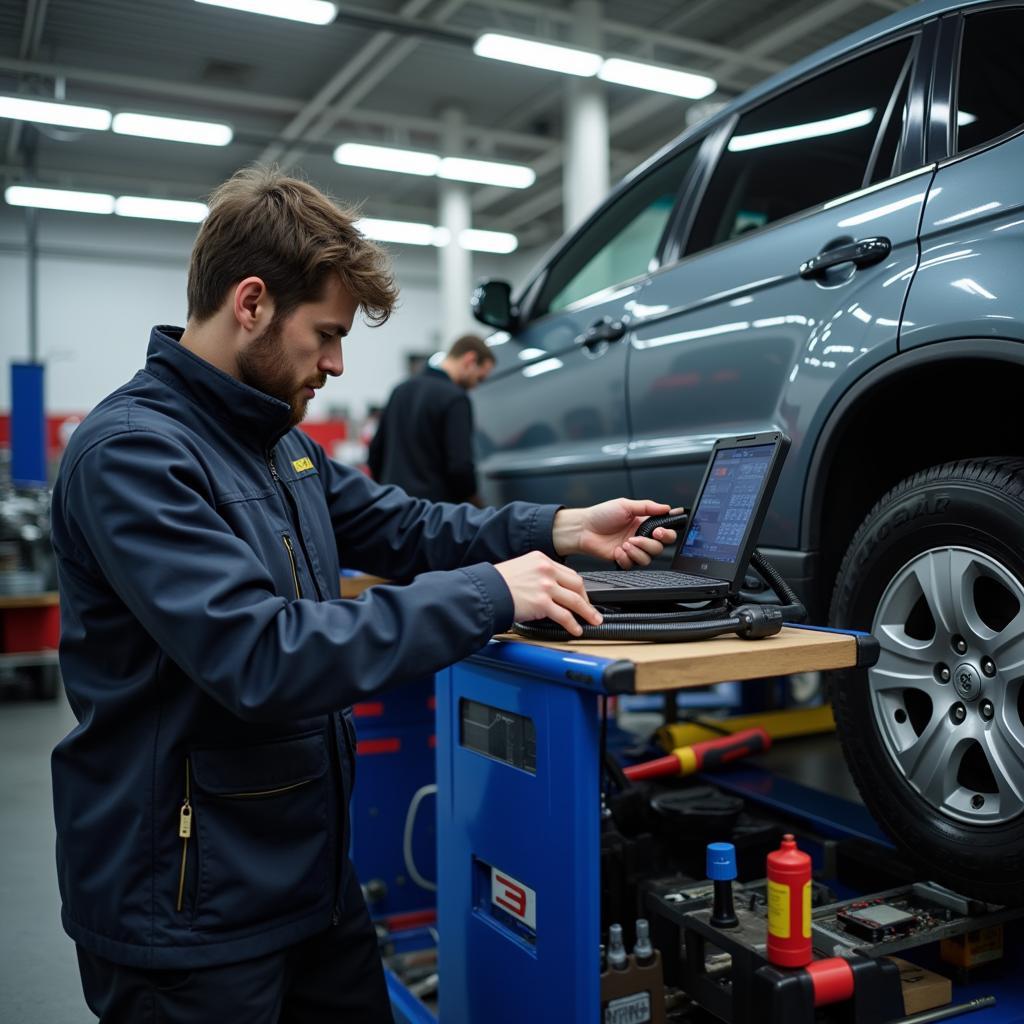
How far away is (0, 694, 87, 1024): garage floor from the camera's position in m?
2.07

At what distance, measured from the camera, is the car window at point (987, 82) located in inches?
68.0

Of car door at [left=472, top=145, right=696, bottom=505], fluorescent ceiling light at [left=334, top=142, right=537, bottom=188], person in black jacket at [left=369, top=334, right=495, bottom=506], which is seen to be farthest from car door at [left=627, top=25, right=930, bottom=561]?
fluorescent ceiling light at [left=334, top=142, right=537, bottom=188]

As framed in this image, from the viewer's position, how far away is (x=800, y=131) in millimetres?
2260

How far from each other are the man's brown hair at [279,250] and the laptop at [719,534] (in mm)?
554

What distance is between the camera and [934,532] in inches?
60.9

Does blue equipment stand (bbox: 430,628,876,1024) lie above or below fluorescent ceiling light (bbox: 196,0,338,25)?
below

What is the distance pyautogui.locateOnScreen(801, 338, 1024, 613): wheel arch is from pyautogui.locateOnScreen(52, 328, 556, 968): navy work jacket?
92 cm

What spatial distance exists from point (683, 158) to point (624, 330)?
1.79 feet

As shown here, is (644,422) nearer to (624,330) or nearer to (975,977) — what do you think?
(624,330)

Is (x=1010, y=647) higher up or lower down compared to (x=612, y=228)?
lower down

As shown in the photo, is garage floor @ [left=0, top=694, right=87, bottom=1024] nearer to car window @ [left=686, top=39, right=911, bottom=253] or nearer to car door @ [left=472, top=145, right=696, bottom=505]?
car door @ [left=472, top=145, right=696, bottom=505]

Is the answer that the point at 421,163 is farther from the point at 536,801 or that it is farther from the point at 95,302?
the point at 536,801

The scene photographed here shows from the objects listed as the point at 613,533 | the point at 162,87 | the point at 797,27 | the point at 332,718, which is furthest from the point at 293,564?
the point at 162,87

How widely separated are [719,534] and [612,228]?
181 cm
